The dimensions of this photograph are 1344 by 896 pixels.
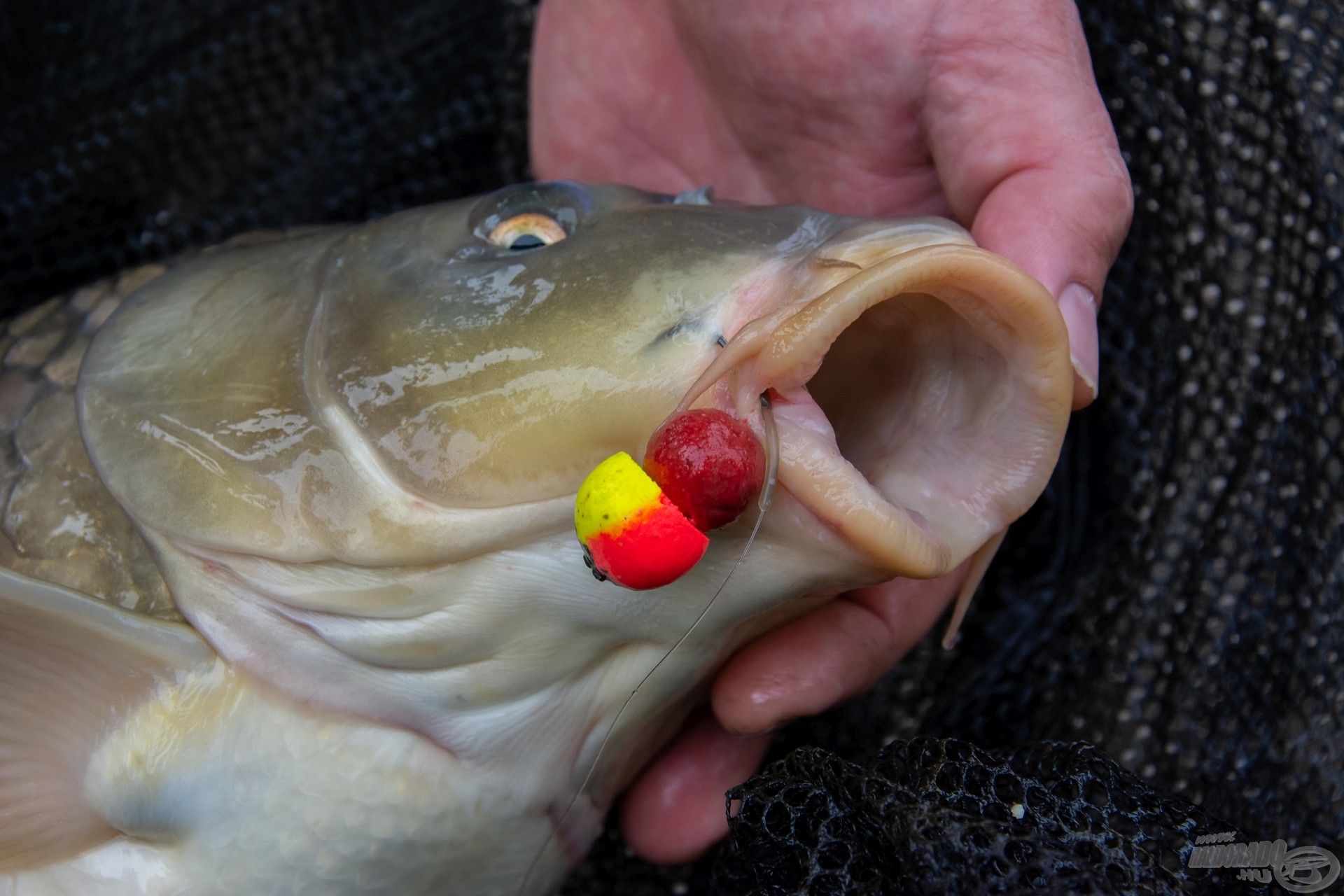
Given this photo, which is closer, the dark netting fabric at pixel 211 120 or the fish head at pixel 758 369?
the fish head at pixel 758 369

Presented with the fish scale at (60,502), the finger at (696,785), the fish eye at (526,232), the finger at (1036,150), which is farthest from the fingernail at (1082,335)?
the fish scale at (60,502)

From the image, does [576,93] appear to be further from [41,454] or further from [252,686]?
[252,686]

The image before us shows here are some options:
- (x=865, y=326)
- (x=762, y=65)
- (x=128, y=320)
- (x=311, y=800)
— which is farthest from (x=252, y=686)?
(x=762, y=65)

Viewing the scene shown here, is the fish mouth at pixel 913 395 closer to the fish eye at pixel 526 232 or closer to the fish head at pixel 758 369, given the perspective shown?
the fish head at pixel 758 369

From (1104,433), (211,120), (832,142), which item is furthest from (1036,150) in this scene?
(211,120)

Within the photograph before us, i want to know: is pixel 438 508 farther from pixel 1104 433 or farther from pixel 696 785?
pixel 1104 433

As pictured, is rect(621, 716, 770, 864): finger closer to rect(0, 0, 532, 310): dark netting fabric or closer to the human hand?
the human hand
